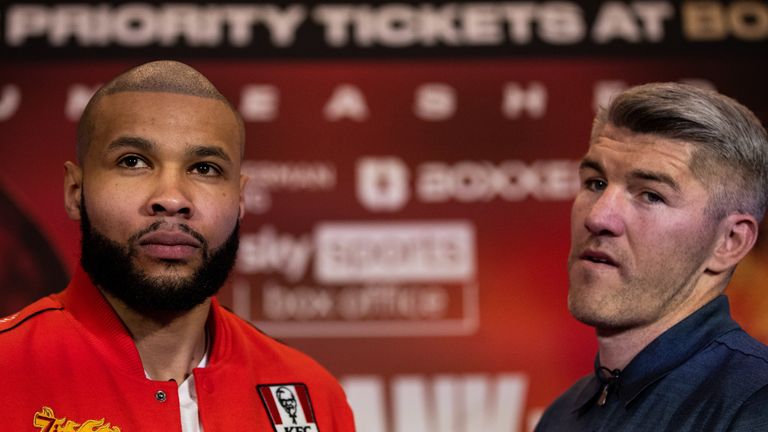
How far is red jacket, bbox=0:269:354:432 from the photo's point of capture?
71.8 inches

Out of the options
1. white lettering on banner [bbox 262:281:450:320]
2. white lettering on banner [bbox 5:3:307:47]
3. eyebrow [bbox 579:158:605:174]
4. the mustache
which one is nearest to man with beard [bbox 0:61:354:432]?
the mustache

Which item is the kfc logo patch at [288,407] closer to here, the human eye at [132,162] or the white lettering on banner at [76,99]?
the human eye at [132,162]

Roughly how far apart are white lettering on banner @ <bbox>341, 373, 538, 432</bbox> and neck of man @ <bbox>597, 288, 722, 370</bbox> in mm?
1355

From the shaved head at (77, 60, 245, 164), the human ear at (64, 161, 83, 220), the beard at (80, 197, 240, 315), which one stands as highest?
the shaved head at (77, 60, 245, 164)

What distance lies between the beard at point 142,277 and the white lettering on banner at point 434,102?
1688mm

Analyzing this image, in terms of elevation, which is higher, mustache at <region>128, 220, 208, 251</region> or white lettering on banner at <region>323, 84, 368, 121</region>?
white lettering on banner at <region>323, 84, 368, 121</region>

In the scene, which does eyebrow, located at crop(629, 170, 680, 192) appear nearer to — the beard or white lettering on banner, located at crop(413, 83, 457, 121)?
the beard

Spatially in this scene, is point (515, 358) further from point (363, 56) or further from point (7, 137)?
point (7, 137)

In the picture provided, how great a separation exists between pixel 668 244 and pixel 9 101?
237 centimetres

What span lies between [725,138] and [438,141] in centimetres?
158

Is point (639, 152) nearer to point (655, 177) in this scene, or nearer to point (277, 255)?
point (655, 177)

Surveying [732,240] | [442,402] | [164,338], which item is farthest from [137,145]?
[442,402]

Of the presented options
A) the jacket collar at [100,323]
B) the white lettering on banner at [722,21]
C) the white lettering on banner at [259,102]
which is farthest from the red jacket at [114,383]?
the white lettering on banner at [722,21]

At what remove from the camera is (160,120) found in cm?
195
